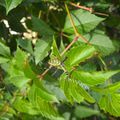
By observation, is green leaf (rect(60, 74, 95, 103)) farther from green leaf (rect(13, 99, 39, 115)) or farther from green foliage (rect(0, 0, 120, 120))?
green leaf (rect(13, 99, 39, 115))

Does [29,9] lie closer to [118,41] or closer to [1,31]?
[1,31]

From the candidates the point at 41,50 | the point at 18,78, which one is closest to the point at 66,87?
the point at 18,78

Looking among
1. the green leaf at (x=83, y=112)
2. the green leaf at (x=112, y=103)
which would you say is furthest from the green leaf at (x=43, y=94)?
the green leaf at (x=83, y=112)

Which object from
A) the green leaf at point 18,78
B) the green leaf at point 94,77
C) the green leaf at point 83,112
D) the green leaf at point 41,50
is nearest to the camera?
the green leaf at point 94,77

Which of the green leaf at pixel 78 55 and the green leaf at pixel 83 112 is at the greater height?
the green leaf at pixel 78 55

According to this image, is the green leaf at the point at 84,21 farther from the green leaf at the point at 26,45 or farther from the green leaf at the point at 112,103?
the green leaf at the point at 112,103

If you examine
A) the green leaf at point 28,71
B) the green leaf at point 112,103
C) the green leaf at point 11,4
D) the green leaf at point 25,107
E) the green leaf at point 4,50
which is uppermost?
the green leaf at point 11,4

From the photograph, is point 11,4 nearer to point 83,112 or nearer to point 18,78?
point 18,78

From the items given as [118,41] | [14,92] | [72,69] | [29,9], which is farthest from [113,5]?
[72,69]
